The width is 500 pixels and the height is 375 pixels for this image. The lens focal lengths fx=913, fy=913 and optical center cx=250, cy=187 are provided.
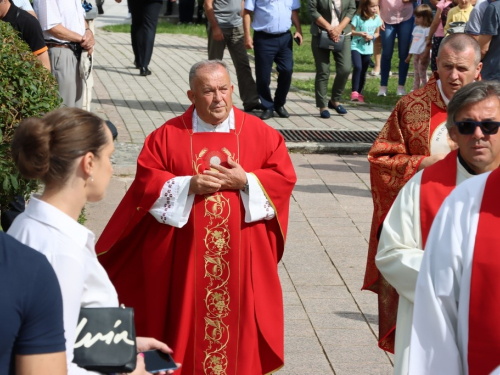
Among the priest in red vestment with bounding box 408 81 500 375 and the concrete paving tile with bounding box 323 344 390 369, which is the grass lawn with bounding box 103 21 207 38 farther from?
the priest in red vestment with bounding box 408 81 500 375

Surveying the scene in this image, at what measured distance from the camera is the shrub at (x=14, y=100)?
5602 mm

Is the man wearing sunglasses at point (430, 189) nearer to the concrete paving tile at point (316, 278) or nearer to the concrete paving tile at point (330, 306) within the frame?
the concrete paving tile at point (330, 306)

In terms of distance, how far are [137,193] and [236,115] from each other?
2.11ft

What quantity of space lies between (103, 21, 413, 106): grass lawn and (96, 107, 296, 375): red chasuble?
9.49 meters

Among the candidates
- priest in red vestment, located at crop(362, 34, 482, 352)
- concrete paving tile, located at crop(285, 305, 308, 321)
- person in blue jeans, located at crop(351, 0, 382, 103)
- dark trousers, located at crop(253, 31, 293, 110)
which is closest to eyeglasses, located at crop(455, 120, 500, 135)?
priest in red vestment, located at crop(362, 34, 482, 352)

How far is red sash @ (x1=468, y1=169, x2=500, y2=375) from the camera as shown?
2.68m

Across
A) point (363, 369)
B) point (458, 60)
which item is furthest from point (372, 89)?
point (458, 60)

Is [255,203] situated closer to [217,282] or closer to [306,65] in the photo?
[217,282]

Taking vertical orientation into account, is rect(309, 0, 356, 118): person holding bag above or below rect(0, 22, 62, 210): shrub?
below

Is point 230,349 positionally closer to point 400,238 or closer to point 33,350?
point 400,238

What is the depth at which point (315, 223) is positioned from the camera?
26.1ft

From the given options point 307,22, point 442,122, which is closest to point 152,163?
point 442,122

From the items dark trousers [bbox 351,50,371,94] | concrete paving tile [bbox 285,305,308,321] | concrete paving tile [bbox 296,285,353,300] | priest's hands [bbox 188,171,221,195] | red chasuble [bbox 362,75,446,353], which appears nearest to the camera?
priest's hands [bbox 188,171,221,195]

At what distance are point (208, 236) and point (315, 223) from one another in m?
3.51
